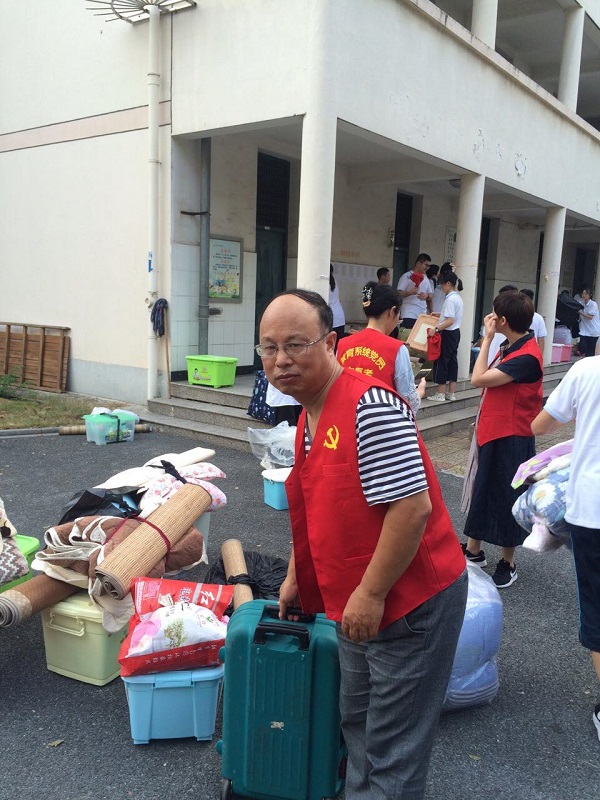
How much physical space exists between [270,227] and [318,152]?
3.40 m

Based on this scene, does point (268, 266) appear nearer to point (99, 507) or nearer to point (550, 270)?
point (550, 270)

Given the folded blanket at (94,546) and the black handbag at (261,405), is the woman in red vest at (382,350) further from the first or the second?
the black handbag at (261,405)

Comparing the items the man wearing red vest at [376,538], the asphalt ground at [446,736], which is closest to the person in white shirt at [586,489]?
the asphalt ground at [446,736]

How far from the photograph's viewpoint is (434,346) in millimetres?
8828

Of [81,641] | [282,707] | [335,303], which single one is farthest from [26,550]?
[335,303]

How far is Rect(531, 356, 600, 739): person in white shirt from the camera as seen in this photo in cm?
256

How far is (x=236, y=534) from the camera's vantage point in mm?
4828

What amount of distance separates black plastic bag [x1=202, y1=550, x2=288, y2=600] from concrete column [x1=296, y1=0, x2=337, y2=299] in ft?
13.3

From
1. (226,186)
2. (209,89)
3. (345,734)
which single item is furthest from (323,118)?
(345,734)

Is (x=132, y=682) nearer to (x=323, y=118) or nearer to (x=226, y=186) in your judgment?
(x=323, y=118)

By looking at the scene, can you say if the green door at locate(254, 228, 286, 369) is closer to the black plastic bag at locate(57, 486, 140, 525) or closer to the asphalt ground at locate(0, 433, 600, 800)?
the black plastic bag at locate(57, 486, 140, 525)

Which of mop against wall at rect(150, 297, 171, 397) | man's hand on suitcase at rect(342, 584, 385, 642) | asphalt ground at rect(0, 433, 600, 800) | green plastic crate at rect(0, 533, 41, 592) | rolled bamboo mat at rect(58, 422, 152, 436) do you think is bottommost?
asphalt ground at rect(0, 433, 600, 800)

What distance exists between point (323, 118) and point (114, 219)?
3.64 m

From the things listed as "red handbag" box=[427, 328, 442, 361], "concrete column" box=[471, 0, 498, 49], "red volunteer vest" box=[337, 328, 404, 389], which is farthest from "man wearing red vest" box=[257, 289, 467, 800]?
"concrete column" box=[471, 0, 498, 49]
